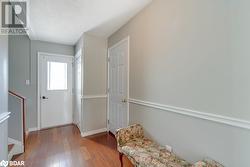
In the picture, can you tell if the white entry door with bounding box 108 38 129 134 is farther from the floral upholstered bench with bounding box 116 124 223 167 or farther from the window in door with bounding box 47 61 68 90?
the window in door with bounding box 47 61 68 90

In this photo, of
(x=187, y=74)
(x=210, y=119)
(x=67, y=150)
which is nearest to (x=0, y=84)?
(x=67, y=150)

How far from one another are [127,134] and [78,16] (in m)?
2.15

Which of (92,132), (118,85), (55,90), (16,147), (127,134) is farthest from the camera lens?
(55,90)

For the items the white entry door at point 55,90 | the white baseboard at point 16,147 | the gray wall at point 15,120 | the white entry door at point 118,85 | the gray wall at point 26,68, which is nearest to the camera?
the white baseboard at point 16,147

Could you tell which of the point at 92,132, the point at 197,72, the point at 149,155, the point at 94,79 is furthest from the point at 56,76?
the point at 197,72

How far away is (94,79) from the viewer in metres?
3.15

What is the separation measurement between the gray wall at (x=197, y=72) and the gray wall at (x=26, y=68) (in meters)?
2.94

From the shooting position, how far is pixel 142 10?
2.18m

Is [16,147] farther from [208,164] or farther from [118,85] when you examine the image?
[208,164]

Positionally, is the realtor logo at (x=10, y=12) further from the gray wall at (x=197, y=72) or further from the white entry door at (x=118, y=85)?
the gray wall at (x=197, y=72)

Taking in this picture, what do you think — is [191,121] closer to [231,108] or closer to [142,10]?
[231,108]

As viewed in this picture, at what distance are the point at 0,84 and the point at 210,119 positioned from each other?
214 centimetres

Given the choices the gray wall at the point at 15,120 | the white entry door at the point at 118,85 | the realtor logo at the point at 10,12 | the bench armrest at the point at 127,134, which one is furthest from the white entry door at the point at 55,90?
the bench armrest at the point at 127,134

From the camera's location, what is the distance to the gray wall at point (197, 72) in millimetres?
1044
